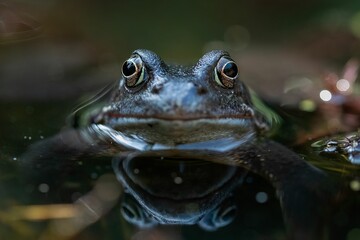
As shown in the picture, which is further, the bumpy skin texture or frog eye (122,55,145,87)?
frog eye (122,55,145,87)

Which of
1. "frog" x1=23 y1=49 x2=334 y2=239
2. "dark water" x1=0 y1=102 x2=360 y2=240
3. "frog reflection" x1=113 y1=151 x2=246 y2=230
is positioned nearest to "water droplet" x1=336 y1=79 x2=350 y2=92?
"frog" x1=23 y1=49 x2=334 y2=239

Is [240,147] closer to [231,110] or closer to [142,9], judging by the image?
[231,110]

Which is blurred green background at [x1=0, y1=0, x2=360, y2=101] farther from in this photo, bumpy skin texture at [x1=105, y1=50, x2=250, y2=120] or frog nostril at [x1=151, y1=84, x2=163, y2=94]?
frog nostril at [x1=151, y1=84, x2=163, y2=94]

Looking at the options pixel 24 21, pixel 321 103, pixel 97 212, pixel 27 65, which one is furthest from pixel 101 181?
pixel 24 21

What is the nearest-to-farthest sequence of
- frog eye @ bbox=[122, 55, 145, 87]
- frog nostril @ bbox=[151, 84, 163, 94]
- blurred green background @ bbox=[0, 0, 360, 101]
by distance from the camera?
frog nostril @ bbox=[151, 84, 163, 94], frog eye @ bbox=[122, 55, 145, 87], blurred green background @ bbox=[0, 0, 360, 101]

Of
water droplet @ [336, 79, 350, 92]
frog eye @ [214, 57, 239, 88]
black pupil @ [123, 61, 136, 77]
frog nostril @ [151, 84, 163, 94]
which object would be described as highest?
water droplet @ [336, 79, 350, 92]

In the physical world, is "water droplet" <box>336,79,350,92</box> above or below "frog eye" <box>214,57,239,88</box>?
above

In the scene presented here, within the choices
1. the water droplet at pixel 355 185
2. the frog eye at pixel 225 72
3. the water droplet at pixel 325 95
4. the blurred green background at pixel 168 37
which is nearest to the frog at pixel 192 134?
the frog eye at pixel 225 72

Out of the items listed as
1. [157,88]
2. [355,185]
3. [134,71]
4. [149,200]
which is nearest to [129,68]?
[134,71]
